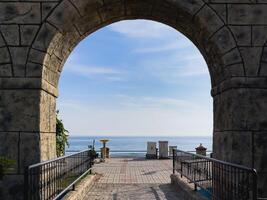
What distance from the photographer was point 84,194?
11.3 metres

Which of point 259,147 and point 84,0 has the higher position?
point 84,0

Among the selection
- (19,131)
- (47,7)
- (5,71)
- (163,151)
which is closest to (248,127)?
(19,131)

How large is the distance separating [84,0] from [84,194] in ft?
18.2

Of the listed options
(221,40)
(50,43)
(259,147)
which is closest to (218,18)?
(221,40)

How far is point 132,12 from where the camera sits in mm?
9359

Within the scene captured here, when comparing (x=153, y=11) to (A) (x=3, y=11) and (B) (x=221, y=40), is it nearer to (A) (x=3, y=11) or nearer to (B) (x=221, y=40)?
(B) (x=221, y=40)

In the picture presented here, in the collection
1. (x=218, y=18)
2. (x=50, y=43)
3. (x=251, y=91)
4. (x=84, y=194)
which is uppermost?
(x=218, y=18)

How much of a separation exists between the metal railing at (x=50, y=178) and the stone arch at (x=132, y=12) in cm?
181

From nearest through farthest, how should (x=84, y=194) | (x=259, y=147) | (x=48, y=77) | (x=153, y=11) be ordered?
(x=259, y=147)
(x=48, y=77)
(x=153, y=11)
(x=84, y=194)

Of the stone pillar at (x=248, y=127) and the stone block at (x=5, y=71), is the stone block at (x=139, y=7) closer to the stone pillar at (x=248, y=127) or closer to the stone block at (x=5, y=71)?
the stone pillar at (x=248, y=127)

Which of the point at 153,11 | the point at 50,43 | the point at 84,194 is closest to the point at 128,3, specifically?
the point at 153,11

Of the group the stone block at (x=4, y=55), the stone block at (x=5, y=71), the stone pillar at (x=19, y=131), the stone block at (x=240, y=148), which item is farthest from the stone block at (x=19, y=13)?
the stone block at (x=240, y=148)

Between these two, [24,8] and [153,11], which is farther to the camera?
[153,11]

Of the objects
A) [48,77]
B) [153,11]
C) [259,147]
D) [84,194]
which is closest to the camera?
[259,147]
